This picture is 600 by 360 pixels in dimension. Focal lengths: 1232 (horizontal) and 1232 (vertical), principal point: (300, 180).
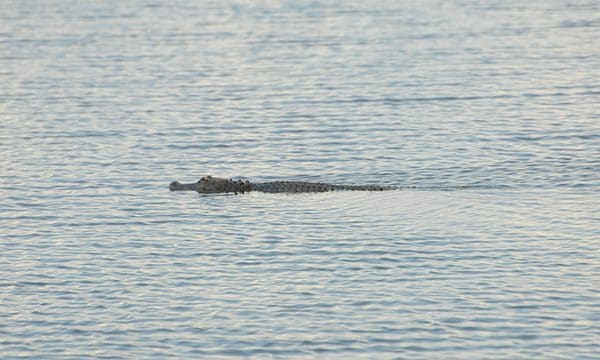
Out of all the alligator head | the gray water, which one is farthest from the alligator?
the gray water

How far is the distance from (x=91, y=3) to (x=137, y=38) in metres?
28.2

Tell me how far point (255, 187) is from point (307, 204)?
246cm

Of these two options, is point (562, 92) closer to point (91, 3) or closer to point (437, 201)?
point (437, 201)

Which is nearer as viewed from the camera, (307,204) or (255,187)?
(307,204)

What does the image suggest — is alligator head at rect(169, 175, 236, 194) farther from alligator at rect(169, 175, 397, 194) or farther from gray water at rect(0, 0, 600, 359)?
gray water at rect(0, 0, 600, 359)

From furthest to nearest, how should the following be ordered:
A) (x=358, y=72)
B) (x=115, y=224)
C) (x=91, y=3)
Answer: (x=91, y=3) < (x=358, y=72) < (x=115, y=224)

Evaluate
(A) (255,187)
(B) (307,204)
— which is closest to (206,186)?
(A) (255,187)

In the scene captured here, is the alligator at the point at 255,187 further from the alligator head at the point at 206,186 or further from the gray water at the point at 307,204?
the gray water at the point at 307,204

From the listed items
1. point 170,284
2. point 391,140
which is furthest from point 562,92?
point 170,284

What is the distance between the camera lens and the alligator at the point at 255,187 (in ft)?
97.6

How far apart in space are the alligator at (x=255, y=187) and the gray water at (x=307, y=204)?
1.29 feet

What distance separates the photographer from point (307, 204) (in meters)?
28.3

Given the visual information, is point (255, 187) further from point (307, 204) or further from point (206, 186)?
point (307, 204)

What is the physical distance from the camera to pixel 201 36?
69625 mm
